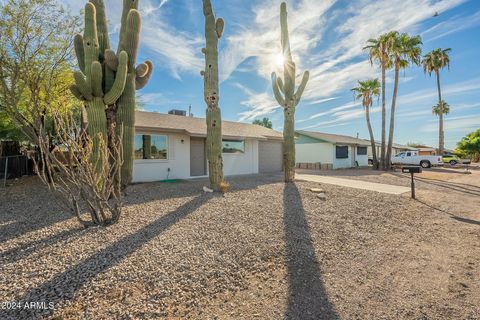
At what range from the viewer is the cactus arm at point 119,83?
20.2 feet

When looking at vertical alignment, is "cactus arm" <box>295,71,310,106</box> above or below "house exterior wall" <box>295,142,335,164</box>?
above

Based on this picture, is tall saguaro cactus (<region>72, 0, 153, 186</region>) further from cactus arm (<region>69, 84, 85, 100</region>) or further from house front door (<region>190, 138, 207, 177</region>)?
house front door (<region>190, 138, 207, 177</region>)

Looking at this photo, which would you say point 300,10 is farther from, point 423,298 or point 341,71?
point 423,298

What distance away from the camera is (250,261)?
3531 mm

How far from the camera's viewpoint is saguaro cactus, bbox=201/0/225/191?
318 inches

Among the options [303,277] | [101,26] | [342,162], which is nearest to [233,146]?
[101,26]

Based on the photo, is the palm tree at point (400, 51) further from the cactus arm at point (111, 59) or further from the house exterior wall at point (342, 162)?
the cactus arm at point (111, 59)

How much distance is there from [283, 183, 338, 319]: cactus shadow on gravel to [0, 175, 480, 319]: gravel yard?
0.02m

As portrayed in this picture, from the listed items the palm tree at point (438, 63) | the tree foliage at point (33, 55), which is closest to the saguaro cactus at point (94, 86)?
the tree foliage at point (33, 55)

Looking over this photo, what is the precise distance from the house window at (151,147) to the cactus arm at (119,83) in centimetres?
415

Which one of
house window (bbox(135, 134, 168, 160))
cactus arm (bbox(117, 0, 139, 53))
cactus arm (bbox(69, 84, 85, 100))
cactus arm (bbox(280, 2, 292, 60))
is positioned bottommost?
house window (bbox(135, 134, 168, 160))

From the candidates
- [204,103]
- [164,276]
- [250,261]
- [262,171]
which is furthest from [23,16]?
[262,171]

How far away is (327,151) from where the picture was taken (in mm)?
21344

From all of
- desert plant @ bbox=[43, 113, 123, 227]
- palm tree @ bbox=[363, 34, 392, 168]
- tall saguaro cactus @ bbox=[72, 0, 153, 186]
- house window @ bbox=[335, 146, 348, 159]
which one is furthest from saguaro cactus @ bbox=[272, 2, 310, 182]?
house window @ bbox=[335, 146, 348, 159]
